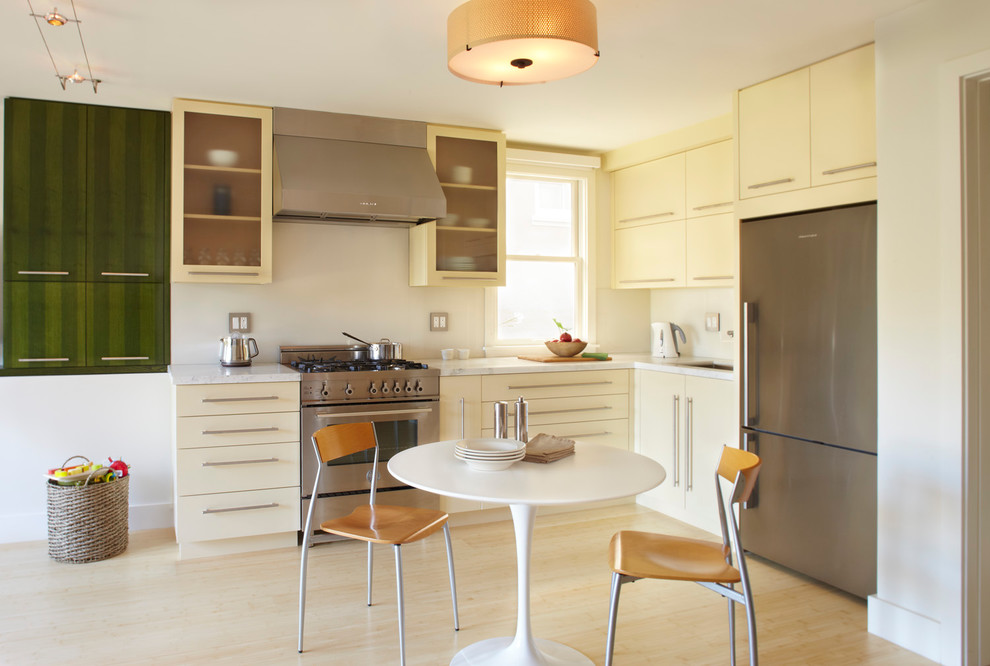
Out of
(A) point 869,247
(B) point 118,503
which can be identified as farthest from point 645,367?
(B) point 118,503

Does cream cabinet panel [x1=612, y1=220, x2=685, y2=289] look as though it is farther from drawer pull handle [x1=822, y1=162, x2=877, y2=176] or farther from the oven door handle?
the oven door handle

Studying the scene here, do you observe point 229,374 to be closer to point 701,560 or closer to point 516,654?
point 516,654

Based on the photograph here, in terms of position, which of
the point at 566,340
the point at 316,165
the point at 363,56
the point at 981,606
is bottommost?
the point at 981,606

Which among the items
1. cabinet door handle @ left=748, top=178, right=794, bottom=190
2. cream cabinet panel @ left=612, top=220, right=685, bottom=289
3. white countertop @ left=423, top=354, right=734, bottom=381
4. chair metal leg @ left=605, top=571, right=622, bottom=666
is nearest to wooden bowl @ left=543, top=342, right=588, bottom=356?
white countertop @ left=423, top=354, right=734, bottom=381

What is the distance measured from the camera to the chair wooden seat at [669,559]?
203 cm

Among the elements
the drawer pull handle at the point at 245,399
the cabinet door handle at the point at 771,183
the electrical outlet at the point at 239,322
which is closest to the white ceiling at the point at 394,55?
the cabinet door handle at the point at 771,183

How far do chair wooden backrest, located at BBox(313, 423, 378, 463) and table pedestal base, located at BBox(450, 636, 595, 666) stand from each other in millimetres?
851

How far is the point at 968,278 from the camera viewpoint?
2445 millimetres

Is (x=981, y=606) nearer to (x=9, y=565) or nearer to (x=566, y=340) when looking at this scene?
(x=566, y=340)

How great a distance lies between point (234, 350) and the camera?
3887mm

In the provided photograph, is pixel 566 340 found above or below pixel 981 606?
above

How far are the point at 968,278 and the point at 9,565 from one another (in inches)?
170

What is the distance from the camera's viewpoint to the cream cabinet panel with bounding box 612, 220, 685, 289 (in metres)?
4.40

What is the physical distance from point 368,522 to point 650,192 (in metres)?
3.05
